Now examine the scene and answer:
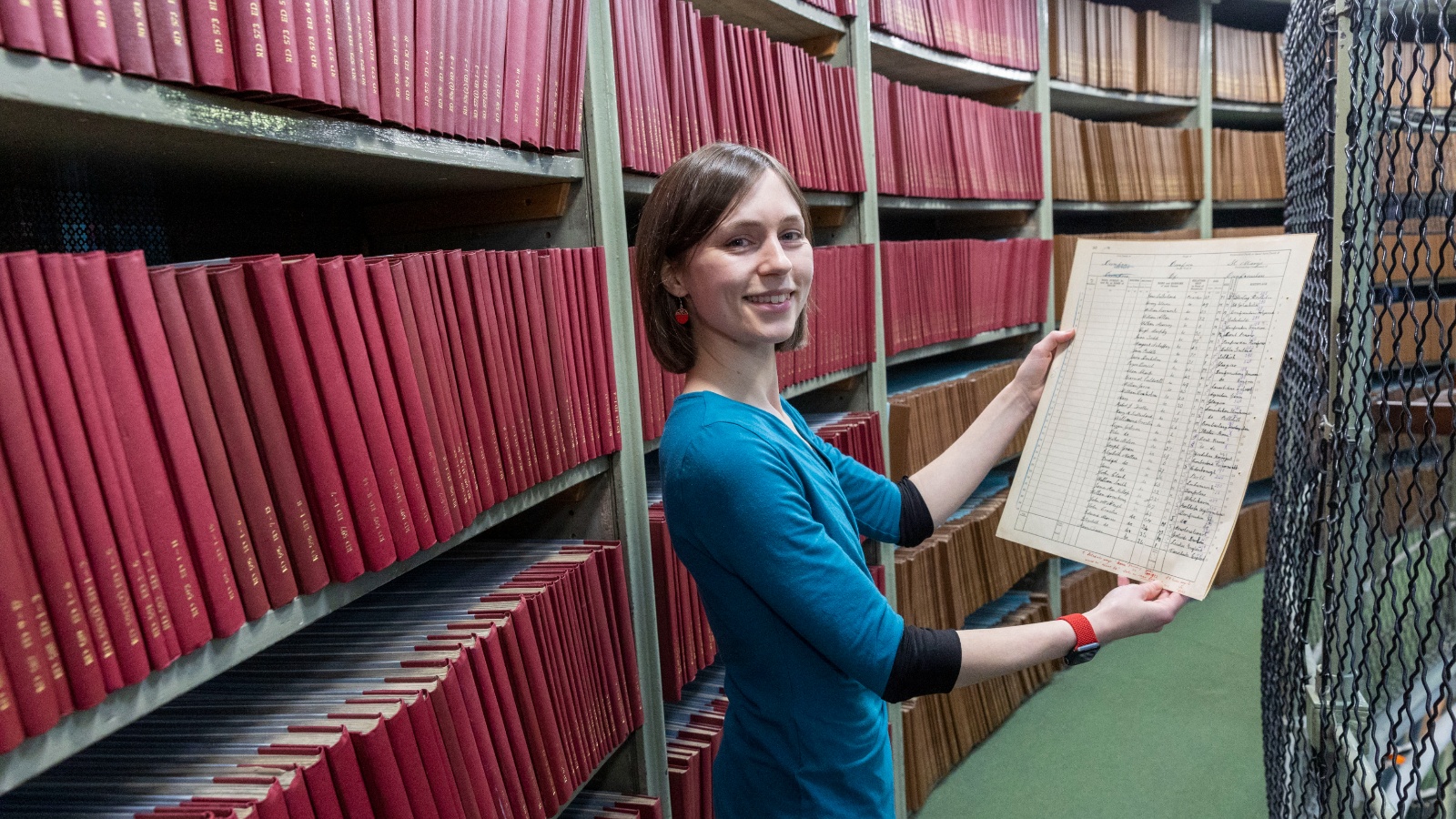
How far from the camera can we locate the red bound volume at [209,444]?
70cm

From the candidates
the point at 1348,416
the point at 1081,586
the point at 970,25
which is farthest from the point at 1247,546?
the point at 1348,416

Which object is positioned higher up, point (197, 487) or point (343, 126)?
point (343, 126)

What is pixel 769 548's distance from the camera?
985 millimetres

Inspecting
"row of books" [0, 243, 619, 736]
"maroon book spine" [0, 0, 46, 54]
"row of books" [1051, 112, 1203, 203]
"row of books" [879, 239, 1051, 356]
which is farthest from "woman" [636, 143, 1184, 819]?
"row of books" [1051, 112, 1203, 203]

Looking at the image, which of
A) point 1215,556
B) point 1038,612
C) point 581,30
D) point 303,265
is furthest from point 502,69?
point 1038,612

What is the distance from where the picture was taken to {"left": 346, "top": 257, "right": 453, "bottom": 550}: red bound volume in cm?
89

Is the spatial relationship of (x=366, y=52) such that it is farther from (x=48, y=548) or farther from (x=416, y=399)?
(x=48, y=548)

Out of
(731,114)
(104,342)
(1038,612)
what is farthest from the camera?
(1038,612)

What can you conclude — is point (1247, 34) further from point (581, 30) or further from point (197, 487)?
point (197, 487)

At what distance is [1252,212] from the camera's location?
4.55 m

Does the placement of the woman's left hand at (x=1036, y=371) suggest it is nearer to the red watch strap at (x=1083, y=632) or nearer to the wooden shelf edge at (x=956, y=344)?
the red watch strap at (x=1083, y=632)

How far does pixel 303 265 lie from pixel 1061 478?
3.30 ft

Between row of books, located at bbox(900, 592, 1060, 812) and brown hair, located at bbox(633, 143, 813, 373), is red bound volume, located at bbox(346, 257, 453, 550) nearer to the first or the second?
brown hair, located at bbox(633, 143, 813, 373)

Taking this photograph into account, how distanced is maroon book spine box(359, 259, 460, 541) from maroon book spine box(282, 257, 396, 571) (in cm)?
5
